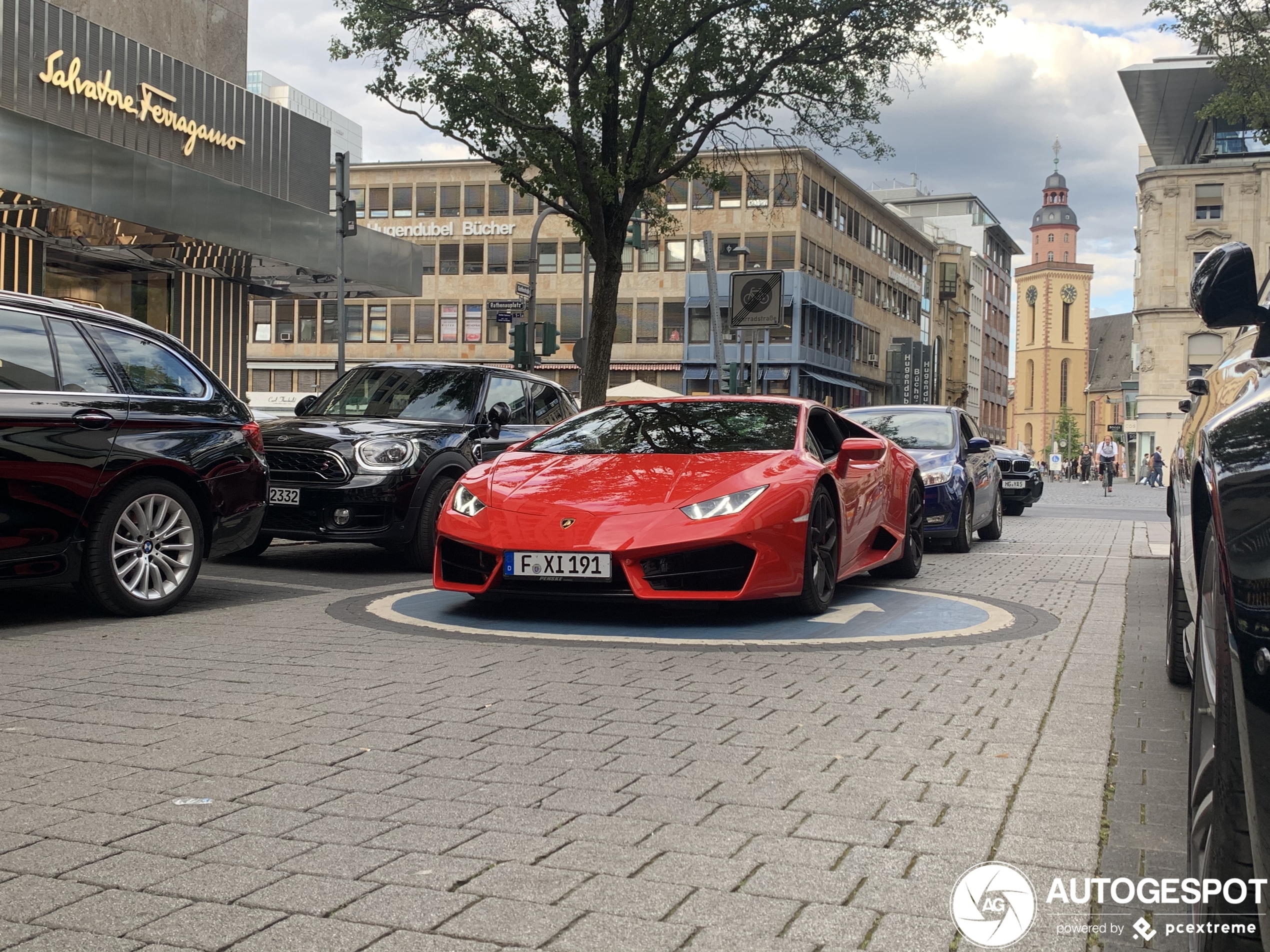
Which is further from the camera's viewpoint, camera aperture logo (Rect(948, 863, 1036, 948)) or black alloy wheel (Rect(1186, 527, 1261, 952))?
camera aperture logo (Rect(948, 863, 1036, 948))

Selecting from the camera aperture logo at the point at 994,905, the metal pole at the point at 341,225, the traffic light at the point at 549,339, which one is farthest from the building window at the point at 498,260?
the camera aperture logo at the point at 994,905

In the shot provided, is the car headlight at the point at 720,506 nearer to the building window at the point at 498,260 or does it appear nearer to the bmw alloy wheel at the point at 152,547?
the bmw alloy wheel at the point at 152,547

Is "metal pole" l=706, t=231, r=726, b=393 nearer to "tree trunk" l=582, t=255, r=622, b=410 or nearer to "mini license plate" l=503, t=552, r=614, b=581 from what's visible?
"tree trunk" l=582, t=255, r=622, b=410

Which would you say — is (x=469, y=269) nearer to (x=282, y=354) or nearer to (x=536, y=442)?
(x=282, y=354)

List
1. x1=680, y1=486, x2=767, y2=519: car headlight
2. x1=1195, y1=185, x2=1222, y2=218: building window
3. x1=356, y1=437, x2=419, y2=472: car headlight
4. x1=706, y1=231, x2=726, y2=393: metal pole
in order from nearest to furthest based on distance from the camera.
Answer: x1=680, y1=486, x2=767, y2=519: car headlight, x1=356, y1=437, x2=419, y2=472: car headlight, x1=706, y1=231, x2=726, y2=393: metal pole, x1=1195, y1=185, x2=1222, y2=218: building window

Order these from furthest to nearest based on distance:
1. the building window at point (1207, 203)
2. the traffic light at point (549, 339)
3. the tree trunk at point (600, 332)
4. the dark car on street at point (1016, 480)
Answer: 1. the building window at point (1207, 203)
2. the dark car on street at point (1016, 480)
3. the traffic light at point (549, 339)
4. the tree trunk at point (600, 332)

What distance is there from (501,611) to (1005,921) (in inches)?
195

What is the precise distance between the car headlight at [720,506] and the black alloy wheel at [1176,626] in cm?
220

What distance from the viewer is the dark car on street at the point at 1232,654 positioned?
1.75 m

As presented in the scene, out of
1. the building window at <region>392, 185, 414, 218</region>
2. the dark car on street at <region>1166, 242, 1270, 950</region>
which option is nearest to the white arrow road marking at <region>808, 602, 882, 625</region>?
the dark car on street at <region>1166, 242, 1270, 950</region>

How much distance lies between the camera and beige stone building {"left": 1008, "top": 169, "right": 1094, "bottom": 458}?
16088 cm

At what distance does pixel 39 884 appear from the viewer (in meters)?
2.91

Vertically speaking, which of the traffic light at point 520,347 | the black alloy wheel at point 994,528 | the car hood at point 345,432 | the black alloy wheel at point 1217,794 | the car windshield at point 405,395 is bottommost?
the black alloy wheel at point 994,528

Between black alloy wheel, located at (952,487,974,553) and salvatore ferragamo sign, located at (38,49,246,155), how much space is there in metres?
14.2
